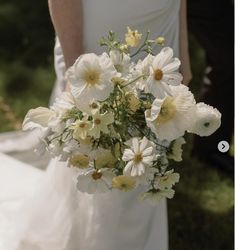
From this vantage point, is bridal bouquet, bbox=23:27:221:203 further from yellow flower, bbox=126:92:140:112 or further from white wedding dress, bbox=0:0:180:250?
white wedding dress, bbox=0:0:180:250

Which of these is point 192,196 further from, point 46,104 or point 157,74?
point 157,74

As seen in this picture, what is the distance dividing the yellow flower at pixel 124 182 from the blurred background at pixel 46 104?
1476mm

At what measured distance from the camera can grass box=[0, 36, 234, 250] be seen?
312cm

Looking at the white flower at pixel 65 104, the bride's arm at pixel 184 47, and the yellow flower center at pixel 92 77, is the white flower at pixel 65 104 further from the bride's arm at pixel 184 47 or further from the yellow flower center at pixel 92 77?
the bride's arm at pixel 184 47

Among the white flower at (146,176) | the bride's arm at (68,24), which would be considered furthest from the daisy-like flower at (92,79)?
the bride's arm at (68,24)

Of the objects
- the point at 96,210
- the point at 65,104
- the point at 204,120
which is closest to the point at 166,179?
the point at 204,120

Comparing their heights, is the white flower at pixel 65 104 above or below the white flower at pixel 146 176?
above

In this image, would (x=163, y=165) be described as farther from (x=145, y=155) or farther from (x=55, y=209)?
(x=55, y=209)

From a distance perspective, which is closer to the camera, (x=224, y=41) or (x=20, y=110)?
(x=224, y=41)

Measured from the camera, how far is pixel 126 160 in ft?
5.23

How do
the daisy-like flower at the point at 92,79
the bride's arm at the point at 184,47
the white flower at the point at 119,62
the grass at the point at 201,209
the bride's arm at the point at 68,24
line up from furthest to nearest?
the grass at the point at 201,209
the bride's arm at the point at 184,47
the bride's arm at the point at 68,24
the white flower at the point at 119,62
the daisy-like flower at the point at 92,79

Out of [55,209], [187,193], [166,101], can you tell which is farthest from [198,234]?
[166,101]

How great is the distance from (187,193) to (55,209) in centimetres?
108

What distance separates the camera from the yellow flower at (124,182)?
1.63 metres
